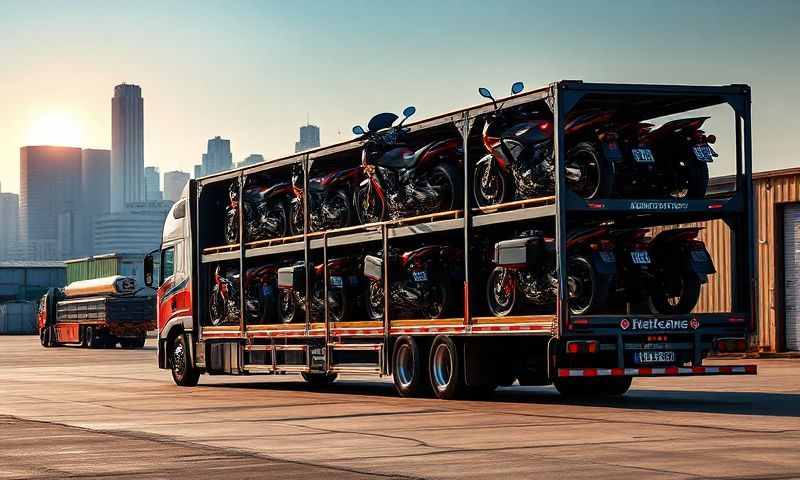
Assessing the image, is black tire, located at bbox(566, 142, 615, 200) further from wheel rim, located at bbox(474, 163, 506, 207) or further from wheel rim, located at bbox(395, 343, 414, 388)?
wheel rim, located at bbox(395, 343, 414, 388)

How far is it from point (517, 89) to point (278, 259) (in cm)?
844

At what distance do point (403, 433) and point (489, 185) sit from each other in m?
5.85

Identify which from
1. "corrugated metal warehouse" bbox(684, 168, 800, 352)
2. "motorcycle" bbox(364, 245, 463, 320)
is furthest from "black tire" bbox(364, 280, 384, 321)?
"corrugated metal warehouse" bbox(684, 168, 800, 352)

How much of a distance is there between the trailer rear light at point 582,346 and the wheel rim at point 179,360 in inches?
488

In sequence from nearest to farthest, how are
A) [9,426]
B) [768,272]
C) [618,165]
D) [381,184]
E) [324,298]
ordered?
1. [9,426]
2. [618,165]
3. [381,184]
4. [324,298]
5. [768,272]

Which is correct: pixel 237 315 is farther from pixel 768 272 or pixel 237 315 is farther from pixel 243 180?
pixel 768 272

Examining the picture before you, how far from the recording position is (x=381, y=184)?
2338cm

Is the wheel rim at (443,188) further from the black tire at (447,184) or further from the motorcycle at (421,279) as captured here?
the motorcycle at (421,279)

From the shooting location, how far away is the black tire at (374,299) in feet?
77.6

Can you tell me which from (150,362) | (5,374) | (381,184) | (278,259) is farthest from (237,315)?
(150,362)

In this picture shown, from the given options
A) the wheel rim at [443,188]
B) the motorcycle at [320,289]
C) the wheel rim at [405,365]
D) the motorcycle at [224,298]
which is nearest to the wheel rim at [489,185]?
the wheel rim at [443,188]

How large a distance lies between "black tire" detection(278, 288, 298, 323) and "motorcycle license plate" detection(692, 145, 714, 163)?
8.81 meters

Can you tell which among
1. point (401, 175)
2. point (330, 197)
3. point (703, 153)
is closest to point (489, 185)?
point (401, 175)

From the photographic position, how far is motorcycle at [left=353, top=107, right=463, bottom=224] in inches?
870
